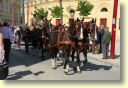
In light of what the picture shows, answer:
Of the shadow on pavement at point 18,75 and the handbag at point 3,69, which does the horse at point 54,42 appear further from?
the handbag at point 3,69

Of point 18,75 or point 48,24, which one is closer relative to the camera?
point 18,75

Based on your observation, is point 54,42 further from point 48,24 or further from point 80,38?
point 80,38

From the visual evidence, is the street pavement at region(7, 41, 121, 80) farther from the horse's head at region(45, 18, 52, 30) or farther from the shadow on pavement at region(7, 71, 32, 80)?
the horse's head at region(45, 18, 52, 30)

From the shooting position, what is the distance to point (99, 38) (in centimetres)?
2561

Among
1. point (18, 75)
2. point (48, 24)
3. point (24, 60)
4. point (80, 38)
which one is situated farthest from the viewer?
point (24, 60)

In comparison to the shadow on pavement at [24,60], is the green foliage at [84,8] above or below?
above

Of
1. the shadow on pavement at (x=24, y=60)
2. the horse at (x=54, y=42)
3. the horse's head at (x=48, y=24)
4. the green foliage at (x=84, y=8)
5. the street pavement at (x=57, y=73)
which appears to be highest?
the green foliage at (x=84, y=8)

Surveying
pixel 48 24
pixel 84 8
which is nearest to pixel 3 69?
pixel 48 24

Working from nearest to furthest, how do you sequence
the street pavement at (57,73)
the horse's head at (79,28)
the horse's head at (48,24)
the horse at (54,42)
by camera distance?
the street pavement at (57,73) < the horse's head at (79,28) < the horse at (54,42) < the horse's head at (48,24)

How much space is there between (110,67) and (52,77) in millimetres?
4558

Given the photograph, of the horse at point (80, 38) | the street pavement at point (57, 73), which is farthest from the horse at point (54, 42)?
the horse at point (80, 38)

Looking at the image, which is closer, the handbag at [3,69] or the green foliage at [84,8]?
the handbag at [3,69]

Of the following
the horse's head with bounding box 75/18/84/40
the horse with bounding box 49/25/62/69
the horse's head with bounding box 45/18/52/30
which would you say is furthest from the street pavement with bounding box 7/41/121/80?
the horse's head with bounding box 45/18/52/30

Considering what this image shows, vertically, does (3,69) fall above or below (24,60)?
above
